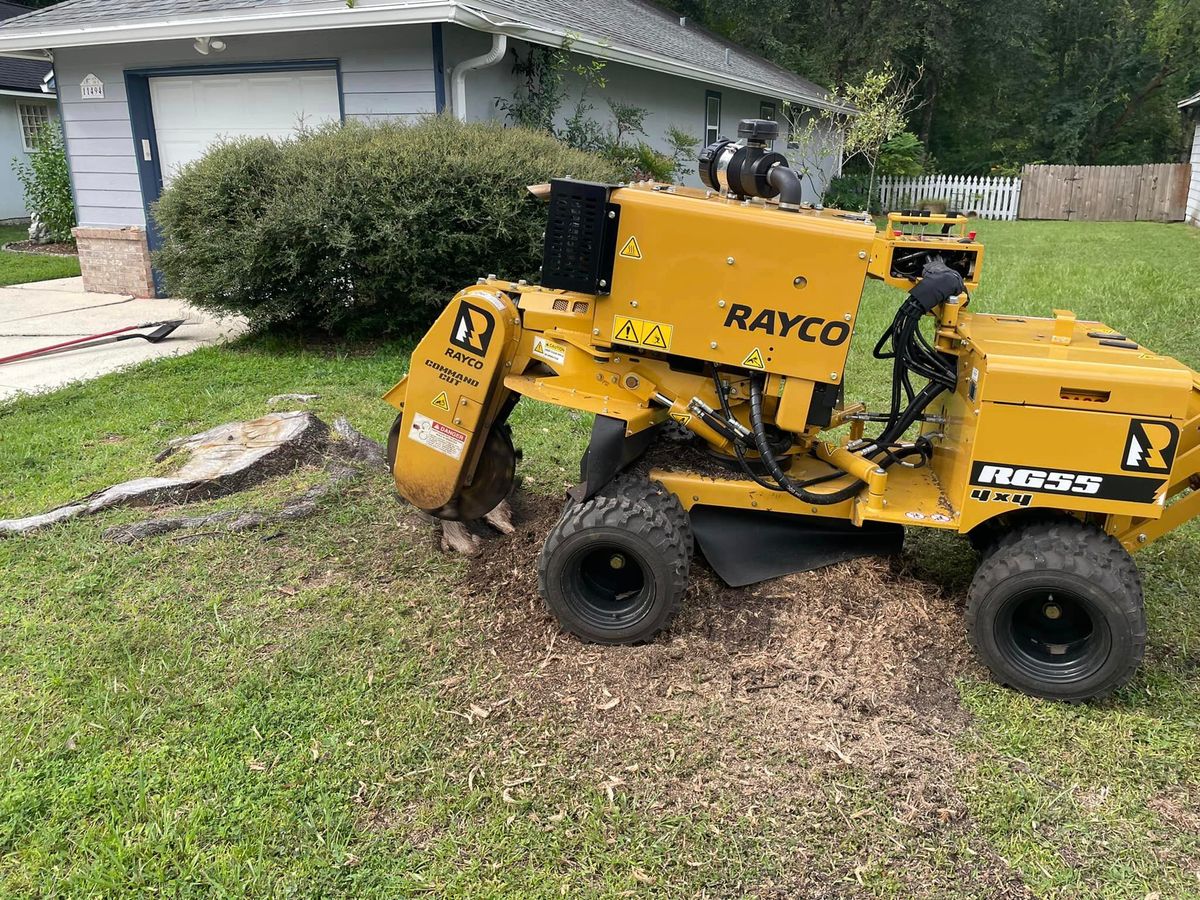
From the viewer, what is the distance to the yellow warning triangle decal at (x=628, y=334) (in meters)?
3.49

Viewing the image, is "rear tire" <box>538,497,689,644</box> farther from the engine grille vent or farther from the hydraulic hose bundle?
the engine grille vent

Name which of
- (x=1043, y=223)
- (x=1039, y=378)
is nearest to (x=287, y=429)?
(x=1039, y=378)


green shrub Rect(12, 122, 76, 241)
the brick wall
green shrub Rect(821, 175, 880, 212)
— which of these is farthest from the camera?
green shrub Rect(821, 175, 880, 212)

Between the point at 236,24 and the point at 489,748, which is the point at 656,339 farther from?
the point at 236,24

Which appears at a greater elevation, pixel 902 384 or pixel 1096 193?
pixel 902 384

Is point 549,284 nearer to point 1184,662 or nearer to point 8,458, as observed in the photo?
point 1184,662

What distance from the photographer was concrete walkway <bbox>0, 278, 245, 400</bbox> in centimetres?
780

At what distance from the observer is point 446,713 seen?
10.6ft

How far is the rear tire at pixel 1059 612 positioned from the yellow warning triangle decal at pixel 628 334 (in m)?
1.54

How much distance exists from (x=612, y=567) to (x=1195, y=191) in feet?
81.3

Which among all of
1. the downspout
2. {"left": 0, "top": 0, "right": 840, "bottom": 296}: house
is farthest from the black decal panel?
the downspout

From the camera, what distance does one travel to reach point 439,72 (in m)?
8.73

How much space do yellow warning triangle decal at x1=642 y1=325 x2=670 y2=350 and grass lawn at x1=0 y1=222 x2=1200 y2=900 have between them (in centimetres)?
115

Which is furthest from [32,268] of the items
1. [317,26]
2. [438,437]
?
[438,437]
